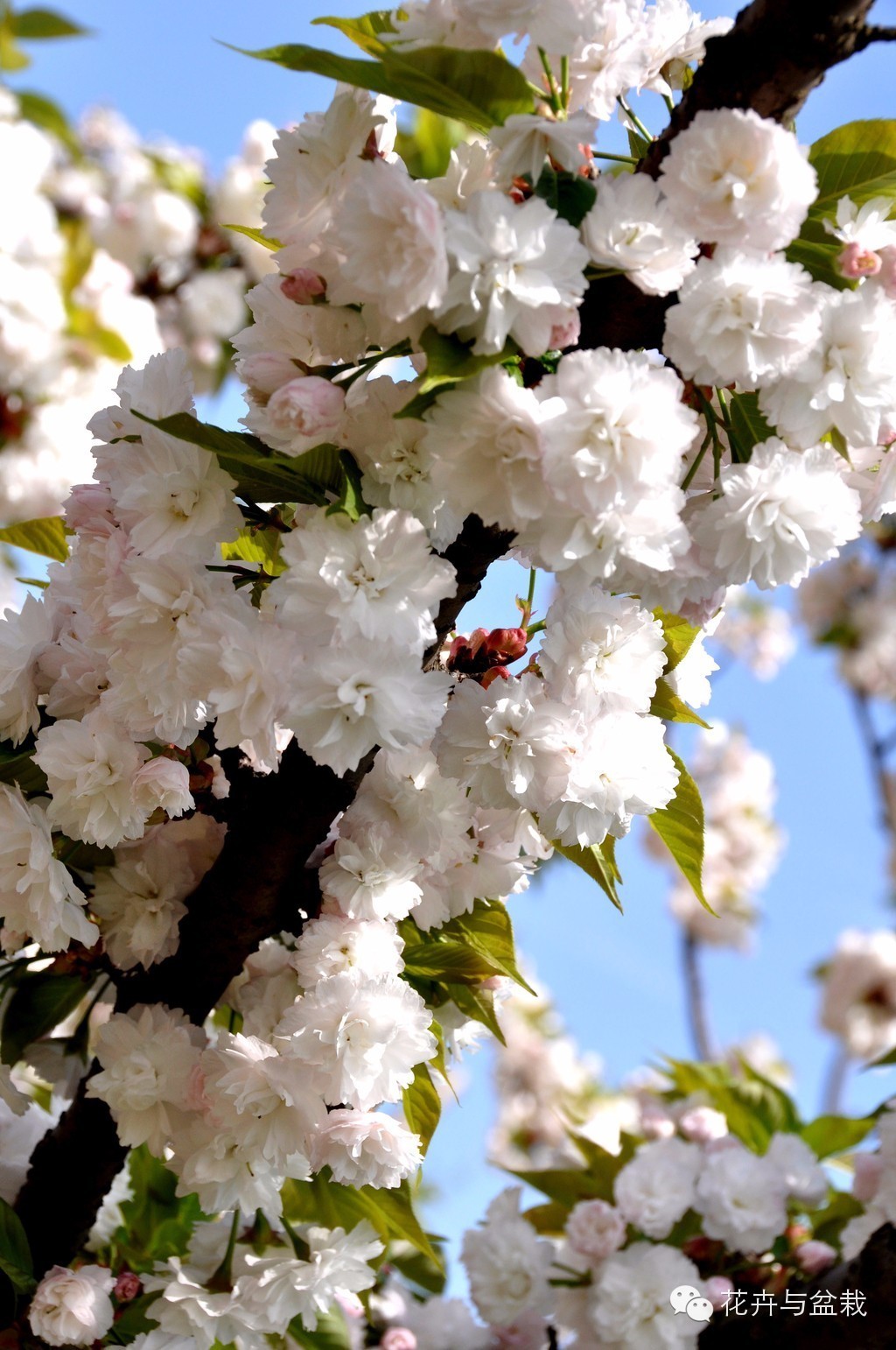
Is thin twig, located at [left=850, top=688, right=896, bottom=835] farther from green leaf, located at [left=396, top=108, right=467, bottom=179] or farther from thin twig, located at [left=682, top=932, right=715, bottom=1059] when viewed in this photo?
green leaf, located at [left=396, top=108, right=467, bottom=179]

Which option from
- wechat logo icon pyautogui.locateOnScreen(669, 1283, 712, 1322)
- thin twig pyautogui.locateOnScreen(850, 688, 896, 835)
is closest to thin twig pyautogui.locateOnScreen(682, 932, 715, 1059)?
thin twig pyautogui.locateOnScreen(850, 688, 896, 835)

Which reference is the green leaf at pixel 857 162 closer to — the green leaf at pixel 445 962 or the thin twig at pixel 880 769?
the green leaf at pixel 445 962

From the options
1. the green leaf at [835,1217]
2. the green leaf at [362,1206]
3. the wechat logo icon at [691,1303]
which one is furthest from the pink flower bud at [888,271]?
the green leaf at [835,1217]

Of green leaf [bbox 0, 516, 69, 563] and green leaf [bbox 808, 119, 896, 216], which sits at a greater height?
green leaf [bbox 808, 119, 896, 216]

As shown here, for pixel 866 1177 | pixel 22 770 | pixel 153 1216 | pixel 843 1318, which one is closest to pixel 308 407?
pixel 22 770

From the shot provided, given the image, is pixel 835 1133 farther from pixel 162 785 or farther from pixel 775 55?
pixel 775 55

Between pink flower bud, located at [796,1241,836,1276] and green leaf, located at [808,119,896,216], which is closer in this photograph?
green leaf, located at [808,119,896,216]

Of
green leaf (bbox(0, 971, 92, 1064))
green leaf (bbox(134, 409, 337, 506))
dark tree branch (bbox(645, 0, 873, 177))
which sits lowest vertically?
green leaf (bbox(0, 971, 92, 1064))
